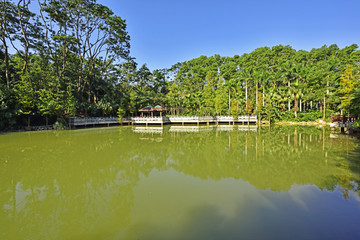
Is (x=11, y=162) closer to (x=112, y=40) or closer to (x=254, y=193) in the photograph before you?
(x=254, y=193)

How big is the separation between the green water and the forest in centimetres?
1208

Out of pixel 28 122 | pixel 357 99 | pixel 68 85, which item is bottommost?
pixel 28 122

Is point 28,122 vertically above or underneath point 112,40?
underneath

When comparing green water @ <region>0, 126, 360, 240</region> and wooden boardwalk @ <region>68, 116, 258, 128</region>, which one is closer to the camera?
green water @ <region>0, 126, 360, 240</region>

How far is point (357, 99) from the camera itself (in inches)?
548

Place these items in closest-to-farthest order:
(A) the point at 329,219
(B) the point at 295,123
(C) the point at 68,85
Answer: (A) the point at 329,219 → (C) the point at 68,85 → (B) the point at 295,123

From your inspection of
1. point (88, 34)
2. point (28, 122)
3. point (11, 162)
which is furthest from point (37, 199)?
point (88, 34)

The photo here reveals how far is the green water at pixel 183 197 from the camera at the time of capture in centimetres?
394

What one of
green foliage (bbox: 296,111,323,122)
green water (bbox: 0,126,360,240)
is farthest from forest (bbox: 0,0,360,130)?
green water (bbox: 0,126,360,240)

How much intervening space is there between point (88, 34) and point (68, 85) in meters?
8.75

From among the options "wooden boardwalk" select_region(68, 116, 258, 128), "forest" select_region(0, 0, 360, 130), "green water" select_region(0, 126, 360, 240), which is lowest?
"green water" select_region(0, 126, 360, 240)

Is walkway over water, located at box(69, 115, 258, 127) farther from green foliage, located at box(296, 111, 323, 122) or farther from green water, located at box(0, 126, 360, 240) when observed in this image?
green water, located at box(0, 126, 360, 240)

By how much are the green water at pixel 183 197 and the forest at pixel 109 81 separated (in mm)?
12085

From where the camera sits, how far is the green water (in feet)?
12.9
